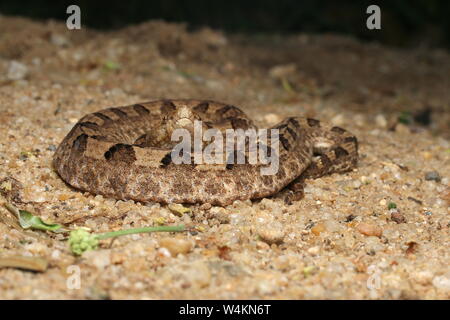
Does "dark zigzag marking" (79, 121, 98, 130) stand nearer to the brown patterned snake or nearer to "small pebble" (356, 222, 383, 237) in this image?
the brown patterned snake

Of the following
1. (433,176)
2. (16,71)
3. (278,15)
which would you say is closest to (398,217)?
(433,176)

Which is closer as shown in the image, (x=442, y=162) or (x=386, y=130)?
(x=442, y=162)

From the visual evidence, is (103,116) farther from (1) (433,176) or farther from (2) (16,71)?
(1) (433,176)

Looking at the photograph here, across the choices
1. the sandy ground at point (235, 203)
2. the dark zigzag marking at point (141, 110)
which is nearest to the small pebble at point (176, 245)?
the sandy ground at point (235, 203)

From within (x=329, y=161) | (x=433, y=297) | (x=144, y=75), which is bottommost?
(x=433, y=297)

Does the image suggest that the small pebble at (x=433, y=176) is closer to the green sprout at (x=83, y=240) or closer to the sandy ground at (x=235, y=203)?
the sandy ground at (x=235, y=203)
